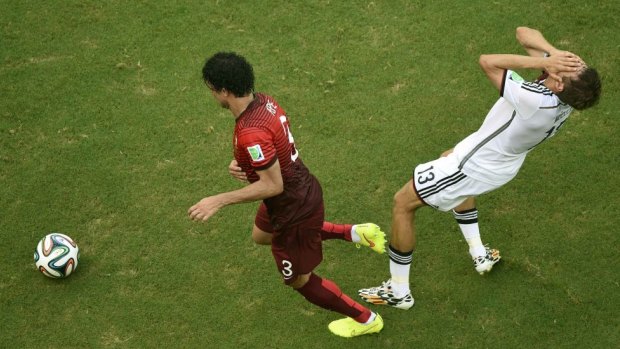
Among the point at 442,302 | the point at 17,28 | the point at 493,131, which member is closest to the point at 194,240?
the point at 442,302

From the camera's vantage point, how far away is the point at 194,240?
277 inches

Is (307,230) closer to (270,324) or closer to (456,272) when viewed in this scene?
(270,324)

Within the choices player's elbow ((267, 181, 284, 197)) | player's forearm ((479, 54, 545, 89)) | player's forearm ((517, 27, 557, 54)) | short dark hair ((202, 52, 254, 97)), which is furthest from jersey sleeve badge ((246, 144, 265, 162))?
player's forearm ((517, 27, 557, 54))

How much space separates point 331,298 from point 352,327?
0.44 meters

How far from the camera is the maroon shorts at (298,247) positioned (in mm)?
5754

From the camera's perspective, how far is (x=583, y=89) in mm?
5340

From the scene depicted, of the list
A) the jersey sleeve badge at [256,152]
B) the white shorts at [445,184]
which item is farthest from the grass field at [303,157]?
the jersey sleeve badge at [256,152]

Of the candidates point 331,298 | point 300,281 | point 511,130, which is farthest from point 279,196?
point 511,130

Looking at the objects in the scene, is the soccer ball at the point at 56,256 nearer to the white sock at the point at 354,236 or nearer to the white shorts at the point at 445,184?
the white sock at the point at 354,236

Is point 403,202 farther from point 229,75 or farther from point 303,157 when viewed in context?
point 229,75

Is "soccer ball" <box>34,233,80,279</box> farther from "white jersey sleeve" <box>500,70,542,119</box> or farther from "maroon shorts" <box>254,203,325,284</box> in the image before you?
"white jersey sleeve" <box>500,70,542,119</box>

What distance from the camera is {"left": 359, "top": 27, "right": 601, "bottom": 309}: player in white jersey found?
5.42 meters

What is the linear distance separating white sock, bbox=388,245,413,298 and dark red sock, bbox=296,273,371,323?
0.34 meters

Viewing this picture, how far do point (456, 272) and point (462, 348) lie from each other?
77 centimetres
